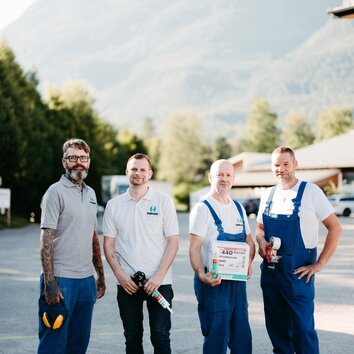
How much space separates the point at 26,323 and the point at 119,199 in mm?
3690

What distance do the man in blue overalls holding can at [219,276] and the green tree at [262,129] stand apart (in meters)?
110

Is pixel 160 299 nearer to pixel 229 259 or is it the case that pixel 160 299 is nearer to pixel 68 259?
pixel 229 259

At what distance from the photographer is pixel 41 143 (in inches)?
1559

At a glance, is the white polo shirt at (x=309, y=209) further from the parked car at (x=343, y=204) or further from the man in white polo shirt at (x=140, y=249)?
the parked car at (x=343, y=204)

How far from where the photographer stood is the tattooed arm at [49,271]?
5145 millimetres

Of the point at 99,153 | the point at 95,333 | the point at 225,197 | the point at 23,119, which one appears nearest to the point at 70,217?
the point at 225,197

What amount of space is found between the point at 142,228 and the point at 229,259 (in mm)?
760

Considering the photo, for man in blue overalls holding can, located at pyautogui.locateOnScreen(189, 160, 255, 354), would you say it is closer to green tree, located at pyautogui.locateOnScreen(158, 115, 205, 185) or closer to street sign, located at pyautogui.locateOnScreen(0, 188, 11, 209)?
street sign, located at pyautogui.locateOnScreen(0, 188, 11, 209)

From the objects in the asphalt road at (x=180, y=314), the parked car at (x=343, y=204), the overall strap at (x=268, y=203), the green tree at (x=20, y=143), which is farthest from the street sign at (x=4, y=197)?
the overall strap at (x=268, y=203)

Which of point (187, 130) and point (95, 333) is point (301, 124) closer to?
point (187, 130)

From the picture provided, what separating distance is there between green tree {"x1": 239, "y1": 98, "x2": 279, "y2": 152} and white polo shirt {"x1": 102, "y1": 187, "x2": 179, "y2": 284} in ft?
360

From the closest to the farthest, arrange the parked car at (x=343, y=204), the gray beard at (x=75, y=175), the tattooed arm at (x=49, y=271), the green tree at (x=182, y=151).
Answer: the tattooed arm at (x=49, y=271), the gray beard at (x=75, y=175), the parked car at (x=343, y=204), the green tree at (x=182, y=151)

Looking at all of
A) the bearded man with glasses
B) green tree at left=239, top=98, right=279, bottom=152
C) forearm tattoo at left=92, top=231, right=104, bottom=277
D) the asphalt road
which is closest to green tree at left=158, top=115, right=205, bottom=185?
green tree at left=239, top=98, right=279, bottom=152

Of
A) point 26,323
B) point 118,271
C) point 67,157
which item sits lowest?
point 26,323
